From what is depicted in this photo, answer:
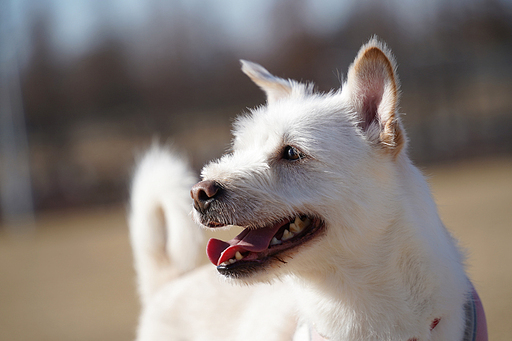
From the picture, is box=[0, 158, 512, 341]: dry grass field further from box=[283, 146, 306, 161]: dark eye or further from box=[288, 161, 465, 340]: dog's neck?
box=[283, 146, 306, 161]: dark eye

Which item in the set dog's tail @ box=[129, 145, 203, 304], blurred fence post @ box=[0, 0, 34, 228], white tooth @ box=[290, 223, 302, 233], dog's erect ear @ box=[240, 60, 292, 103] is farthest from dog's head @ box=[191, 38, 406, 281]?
blurred fence post @ box=[0, 0, 34, 228]

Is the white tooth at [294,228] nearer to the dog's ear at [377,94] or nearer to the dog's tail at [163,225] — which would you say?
the dog's ear at [377,94]

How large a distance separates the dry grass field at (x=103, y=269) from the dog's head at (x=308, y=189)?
495 millimetres

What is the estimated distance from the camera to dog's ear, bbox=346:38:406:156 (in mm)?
1911

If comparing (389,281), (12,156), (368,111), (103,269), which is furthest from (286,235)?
(12,156)

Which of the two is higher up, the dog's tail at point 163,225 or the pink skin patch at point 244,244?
the pink skin patch at point 244,244

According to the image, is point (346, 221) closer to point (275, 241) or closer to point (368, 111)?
point (275, 241)

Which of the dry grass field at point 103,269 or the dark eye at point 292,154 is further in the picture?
the dry grass field at point 103,269

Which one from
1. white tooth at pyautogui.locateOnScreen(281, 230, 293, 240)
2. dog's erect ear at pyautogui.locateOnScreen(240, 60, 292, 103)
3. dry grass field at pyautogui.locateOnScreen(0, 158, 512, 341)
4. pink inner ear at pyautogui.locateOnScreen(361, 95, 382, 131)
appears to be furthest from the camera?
dry grass field at pyautogui.locateOnScreen(0, 158, 512, 341)

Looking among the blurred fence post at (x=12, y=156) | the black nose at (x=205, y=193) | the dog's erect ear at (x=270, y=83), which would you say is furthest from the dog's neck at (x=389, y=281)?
the blurred fence post at (x=12, y=156)

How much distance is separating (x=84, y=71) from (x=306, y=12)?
15817 mm

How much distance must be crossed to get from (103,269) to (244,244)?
8.50m

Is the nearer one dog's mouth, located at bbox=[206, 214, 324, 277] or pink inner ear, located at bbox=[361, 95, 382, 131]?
dog's mouth, located at bbox=[206, 214, 324, 277]

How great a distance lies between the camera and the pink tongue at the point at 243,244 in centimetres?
192
